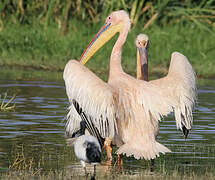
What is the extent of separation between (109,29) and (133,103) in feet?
5.29

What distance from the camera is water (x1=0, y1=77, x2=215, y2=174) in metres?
7.40

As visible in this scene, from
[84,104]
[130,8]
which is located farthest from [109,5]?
[84,104]

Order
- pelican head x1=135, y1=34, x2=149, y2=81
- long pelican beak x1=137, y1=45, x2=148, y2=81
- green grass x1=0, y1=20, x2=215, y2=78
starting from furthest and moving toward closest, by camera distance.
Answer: green grass x1=0, y1=20, x2=215, y2=78 < pelican head x1=135, y1=34, x2=149, y2=81 < long pelican beak x1=137, y1=45, x2=148, y2=81

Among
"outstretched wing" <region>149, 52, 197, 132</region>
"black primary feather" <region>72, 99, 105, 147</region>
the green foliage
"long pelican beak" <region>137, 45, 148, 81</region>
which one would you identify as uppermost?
the green foliage

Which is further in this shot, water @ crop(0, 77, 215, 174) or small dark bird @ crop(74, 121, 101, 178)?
water @ crop(0, 77, 215, 174)

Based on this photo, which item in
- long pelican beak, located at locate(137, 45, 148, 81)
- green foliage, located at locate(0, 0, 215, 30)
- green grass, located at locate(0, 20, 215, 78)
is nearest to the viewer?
long pelican beak, located at locate(137, 45, 148, 81)

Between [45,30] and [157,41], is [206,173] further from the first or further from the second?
[45,30]

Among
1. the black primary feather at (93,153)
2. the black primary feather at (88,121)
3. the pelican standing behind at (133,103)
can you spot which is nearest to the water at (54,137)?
the pelican standing behind at (133,103)

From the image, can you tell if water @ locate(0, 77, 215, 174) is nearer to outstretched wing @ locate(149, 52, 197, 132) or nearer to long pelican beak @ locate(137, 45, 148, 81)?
outstretched wing @ locate(149, 52, 197, 132)

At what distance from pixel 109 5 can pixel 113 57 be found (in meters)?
9.81

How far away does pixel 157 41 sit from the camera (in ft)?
55.1

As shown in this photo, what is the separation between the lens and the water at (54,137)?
7398 mm

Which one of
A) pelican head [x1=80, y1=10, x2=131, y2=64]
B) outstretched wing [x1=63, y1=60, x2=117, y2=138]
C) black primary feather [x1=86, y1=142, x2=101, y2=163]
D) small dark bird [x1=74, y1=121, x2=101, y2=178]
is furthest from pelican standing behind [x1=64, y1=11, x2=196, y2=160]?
pelican head [x1=80, y1=10, x2=131, y2=64]

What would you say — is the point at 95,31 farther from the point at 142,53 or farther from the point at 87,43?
the point at 142,53
